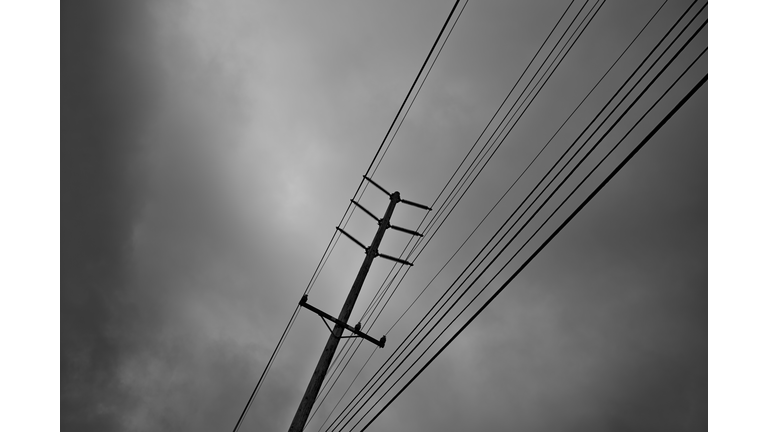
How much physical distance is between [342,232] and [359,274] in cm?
168

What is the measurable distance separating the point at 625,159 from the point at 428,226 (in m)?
8.06

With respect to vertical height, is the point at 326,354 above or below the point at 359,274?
below

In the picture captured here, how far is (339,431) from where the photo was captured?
356 inches

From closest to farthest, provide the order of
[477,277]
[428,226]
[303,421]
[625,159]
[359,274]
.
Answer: [625,159] → [477,277] → [303,421] → [359,274] → [428,226]

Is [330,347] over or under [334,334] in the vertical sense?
under

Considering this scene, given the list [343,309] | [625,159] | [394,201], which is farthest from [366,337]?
[625,159]

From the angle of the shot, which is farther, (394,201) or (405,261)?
(394,201)

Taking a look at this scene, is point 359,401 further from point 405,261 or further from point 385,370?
point 405,261

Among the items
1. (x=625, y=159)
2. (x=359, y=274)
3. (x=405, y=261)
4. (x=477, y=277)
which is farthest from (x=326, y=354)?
(x=625, y=159)

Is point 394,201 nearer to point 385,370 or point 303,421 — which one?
point 385,370

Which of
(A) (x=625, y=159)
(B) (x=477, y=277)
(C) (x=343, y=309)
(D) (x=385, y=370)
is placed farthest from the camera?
(C) (x=343, y=309)

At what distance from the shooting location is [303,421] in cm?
895

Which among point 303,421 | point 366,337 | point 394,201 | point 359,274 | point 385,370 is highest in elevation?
point 394,201

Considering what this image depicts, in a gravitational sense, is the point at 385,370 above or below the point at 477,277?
below
